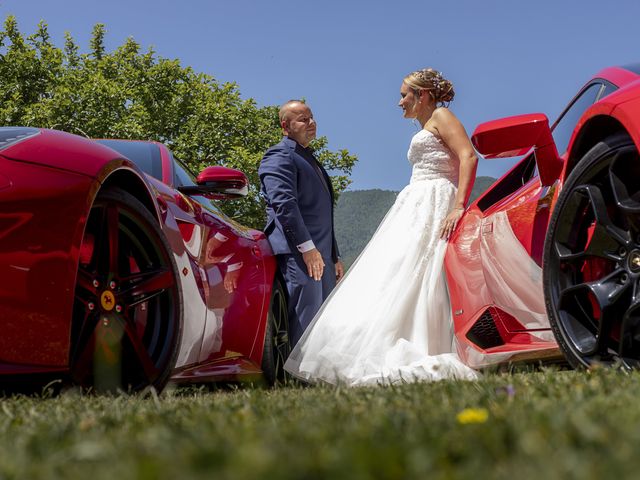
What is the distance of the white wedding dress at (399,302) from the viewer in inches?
186

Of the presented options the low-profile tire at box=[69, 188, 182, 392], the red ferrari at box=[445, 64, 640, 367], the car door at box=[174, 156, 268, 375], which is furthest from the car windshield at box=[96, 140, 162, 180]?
the red ferrari at box=[445, 64, 640, 367]

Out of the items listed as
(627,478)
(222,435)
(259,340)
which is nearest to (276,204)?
(259,340)

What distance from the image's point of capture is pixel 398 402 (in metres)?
2.07

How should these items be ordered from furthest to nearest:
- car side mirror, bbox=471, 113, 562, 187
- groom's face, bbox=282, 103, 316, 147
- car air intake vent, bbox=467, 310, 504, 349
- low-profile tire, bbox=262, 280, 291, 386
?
groom's face, bbox=282, 103, 316, 147 < low-profile tire, bbox=262, 280, 291, 386 < car air intake vent, bbox=467, 310, 504, 349 < car side mirror, bbox=471, 113, 562, 187

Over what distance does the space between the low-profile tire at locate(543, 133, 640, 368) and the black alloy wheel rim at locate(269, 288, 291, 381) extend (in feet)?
8.04

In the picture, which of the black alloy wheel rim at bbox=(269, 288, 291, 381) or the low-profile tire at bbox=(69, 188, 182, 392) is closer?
the low-profile tire at bbox=(69, 188, 182, 392)

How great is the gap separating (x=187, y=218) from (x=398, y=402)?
209 cm

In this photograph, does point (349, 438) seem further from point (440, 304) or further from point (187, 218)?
point (440, 304)

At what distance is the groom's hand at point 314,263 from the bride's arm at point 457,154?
39.5 inches

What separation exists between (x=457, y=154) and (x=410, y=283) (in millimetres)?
941

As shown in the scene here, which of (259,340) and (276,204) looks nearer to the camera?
(259,340)

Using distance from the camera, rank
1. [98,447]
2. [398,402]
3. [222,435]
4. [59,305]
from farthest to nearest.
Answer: [59,305] → [398,402] → [222,435] → [98,447]

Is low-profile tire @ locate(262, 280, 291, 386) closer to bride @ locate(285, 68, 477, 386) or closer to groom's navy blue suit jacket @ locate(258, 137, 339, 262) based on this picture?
bride @ locate(285, 68, 477, 386)

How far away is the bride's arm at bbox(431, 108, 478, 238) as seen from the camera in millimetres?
4977
